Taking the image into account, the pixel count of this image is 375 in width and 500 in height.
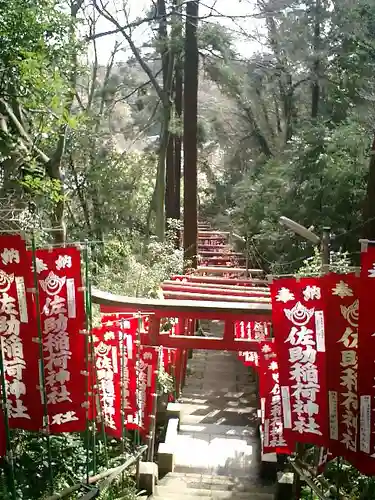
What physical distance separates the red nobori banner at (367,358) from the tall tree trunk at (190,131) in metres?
9.91

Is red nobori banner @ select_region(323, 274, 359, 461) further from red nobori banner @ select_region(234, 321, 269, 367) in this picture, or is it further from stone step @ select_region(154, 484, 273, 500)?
red nobori banner @ select_region(234, 321, 269, 367)

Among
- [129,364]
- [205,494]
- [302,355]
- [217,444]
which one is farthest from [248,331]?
[302,355]

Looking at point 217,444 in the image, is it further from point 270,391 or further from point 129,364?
point 129,364

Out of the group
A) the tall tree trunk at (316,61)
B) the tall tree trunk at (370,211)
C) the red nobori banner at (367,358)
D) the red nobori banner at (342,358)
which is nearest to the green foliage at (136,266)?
the tall tree trunk at (370,211)

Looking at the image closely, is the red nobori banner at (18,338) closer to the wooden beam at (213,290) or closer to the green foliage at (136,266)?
the wooden beam at (213,290)

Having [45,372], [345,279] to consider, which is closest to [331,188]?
[345,279]

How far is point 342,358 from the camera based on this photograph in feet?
15.7

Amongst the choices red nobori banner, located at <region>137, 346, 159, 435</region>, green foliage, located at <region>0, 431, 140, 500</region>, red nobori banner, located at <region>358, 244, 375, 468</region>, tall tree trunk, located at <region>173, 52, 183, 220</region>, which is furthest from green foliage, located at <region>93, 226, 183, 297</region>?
red nobori banner, located at <region>358, 244, 375, 468</region>

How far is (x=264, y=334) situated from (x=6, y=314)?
529 cm

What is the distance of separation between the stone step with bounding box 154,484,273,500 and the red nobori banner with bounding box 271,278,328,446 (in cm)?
239

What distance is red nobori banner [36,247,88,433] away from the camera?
16.5ft

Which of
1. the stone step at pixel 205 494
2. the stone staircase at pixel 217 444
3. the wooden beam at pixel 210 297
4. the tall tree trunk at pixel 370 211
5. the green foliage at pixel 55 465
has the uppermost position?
the tall tree trunk at pixel 370 211

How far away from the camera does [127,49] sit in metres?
19.2

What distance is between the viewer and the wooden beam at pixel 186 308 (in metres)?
6.26
